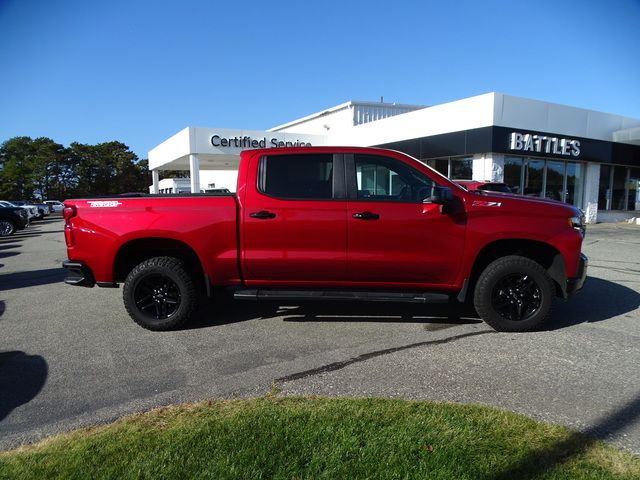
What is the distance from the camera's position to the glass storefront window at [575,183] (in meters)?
21.6

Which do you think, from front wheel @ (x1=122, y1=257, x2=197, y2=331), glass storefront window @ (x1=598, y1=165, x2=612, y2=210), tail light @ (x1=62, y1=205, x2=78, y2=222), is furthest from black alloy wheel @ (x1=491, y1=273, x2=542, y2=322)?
glass storefront window @ (x1=598, y1=165, x2=612, y2=210)

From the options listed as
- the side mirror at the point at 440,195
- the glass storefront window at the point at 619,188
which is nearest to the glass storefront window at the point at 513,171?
the glass storefront window at the point at 619,188

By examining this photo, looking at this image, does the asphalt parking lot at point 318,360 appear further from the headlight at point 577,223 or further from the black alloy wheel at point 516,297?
the headlight at point 577,223

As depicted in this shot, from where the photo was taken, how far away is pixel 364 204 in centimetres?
489

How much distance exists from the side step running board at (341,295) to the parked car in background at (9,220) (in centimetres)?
2039

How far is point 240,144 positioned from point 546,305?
21524 millimetres

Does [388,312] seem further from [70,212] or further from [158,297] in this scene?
[70,212]

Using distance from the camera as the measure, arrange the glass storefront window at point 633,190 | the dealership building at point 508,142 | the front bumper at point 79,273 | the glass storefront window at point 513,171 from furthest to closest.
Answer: the glass storefront window at point 633,190, the glass storefront window at point 513,171, the dealership building at point 508,142, the front bumper at point 79,273

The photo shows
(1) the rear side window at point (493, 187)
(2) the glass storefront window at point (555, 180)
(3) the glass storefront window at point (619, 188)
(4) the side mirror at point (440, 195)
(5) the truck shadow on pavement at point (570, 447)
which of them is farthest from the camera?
(3) the glass storefront window at point (619, 188)

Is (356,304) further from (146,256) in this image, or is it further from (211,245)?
(146,256)

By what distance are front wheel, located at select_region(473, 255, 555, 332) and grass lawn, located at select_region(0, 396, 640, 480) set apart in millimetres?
1951

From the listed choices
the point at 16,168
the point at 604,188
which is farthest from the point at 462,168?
the point at 16,168

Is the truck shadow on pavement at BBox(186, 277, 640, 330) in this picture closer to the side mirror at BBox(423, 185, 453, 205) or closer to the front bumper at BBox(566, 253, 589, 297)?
the front bumper at BBox(566, 253, 589, 297)

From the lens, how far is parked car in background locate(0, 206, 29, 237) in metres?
20.5
